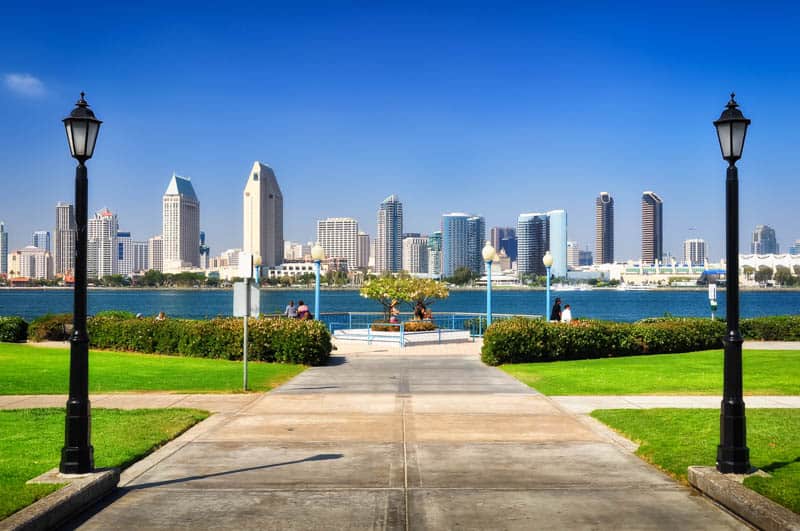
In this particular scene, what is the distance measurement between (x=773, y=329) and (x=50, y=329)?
2942 cm

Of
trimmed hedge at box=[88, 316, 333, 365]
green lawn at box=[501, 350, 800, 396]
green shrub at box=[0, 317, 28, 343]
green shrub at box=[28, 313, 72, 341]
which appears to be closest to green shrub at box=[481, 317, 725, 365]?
green lawn at box=[501, 350, 800, 396]

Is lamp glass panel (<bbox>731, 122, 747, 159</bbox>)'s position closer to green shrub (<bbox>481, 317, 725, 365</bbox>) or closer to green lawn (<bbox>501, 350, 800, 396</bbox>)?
green lawn (<bbox>501, 350, 800, 396</bbox>)

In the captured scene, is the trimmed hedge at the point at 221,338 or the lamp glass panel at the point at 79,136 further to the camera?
the trimmed hedge at the point at 221,338

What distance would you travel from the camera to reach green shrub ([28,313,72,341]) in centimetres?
3050

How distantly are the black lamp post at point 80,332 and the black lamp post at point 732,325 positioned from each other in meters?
6.93

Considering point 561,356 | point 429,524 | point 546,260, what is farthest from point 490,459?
point 546,260

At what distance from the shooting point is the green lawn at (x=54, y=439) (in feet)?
25.3

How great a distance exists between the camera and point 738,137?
28.9ft

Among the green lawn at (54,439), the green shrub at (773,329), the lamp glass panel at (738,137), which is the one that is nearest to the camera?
the green lawn at (54,439)

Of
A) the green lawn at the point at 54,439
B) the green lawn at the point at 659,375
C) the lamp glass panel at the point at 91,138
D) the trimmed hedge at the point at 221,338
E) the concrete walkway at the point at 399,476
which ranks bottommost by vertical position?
the green lawn at the point at 659,375

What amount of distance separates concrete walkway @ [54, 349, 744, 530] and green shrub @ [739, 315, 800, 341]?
69.1ft

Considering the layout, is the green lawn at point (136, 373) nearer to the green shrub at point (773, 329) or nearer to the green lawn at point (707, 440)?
the green lawn at point (707, 440)

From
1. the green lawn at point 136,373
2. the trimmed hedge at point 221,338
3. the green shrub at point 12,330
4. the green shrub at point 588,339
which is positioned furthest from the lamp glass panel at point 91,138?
the green shrub at point 12,330

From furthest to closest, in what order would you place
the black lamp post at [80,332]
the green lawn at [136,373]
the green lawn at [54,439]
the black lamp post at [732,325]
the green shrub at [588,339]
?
the green shrub at [588,339] → the green lawn at [136,373] → the black lamp post at [732,325] → the black lamp post at [80,332] → the green lawn at [54,439]
